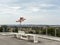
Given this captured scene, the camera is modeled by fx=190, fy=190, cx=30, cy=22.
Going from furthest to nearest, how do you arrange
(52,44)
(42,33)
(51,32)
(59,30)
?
(42,33) < (51,32) < (59,30) < (52,44)

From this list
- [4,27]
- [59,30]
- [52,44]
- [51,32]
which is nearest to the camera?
[52,44]

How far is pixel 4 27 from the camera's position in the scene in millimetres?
22656

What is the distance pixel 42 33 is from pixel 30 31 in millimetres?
2580

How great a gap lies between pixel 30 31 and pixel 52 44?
873 centimetres

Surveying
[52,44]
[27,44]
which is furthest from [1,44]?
[52,44]

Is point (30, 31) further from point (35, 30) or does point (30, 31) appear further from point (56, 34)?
point (56, 34)

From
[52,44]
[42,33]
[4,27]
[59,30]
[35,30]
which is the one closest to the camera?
[52,44]

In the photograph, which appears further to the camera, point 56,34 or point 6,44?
point 56,34

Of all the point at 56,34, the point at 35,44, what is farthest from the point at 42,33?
the point at 35,44

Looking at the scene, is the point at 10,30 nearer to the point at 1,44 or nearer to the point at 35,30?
the point at 35,30

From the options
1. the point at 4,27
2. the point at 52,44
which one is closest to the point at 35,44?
the point at 52,44

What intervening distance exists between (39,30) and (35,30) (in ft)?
2.83

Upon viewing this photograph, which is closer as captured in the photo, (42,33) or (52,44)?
(52,44)

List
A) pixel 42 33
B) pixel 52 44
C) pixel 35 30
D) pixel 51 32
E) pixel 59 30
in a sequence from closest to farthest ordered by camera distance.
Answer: pixel 52 44, pixel 59 30, pixel 51 32, pixel 42 33, pixel 35 30
